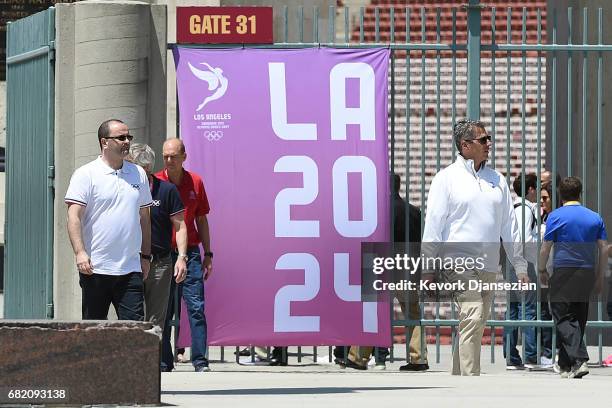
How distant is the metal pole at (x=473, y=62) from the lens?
485 inches

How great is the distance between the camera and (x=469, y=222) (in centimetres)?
1106

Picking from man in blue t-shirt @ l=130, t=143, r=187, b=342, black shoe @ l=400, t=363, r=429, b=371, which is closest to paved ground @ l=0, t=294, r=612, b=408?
black shoe @ l=400, t=363, r=429, b=371

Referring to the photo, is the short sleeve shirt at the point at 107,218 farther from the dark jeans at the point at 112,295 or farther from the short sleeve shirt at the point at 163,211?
the short sleeve shirt at the point at 163,211

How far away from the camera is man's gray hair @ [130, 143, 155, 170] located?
11.5 metres

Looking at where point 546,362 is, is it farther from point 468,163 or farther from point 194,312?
point 194,312

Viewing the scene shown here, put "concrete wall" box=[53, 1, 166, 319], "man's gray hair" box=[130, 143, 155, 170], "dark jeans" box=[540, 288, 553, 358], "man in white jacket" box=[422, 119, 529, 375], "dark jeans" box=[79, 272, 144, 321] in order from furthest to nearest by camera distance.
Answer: "dark jeans" box=[540, 288, 553, 358] < "concrete wall" box=[53, 1, 166, 319] < "man's gray hair" box=[130, 143, 155, 170] < "man in white jacket" box=[422, 119, 529, 375] < "dark jeans" box=[79, 272, 144, 321]

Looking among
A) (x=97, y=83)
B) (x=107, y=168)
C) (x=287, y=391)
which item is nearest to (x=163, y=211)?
(x=97, y=83)

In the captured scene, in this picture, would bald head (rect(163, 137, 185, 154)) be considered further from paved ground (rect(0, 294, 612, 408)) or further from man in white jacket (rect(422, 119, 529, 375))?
man in white jacket (rect(422, 119, 529, 375))

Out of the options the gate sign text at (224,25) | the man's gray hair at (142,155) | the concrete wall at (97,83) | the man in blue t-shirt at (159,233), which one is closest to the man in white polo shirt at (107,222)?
the man in blue t-shirt at (159,233)

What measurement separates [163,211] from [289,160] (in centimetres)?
111

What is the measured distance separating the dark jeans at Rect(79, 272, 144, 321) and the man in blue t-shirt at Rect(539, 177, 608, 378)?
3.30 m

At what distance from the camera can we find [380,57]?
1220 cm

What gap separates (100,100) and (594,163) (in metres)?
5.59

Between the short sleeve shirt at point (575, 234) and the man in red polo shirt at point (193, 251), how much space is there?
2.40 metres
